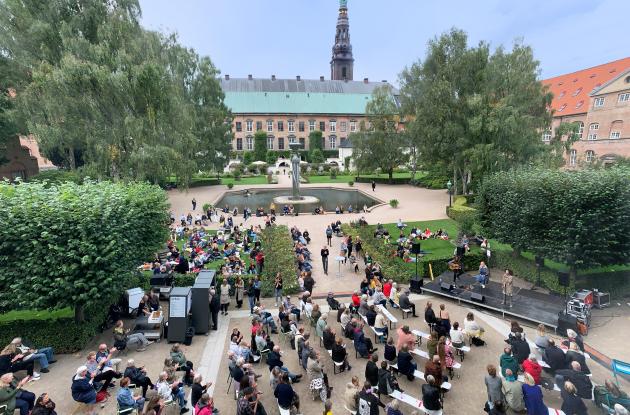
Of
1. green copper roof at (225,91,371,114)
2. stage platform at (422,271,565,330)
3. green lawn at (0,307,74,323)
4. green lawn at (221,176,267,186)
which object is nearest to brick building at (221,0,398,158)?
green copper roof at (225,91,371,114)

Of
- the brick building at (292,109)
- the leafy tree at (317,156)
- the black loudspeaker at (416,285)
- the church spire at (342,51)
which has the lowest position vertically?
the black loudspeaker at (416,285)

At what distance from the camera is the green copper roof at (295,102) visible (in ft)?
282

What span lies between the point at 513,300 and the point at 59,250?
704 inches

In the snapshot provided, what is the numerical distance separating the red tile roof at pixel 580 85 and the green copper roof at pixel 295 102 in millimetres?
41496

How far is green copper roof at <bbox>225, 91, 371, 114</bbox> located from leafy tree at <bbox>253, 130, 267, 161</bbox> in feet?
26.4

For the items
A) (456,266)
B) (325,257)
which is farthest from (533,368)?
(325,257)

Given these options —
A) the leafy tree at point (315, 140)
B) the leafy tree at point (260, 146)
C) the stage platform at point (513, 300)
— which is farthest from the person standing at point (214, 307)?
the leafy tree at point (315, 140)

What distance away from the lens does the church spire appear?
97994 millimetres

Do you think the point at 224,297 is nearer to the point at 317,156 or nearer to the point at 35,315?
the point at 35,315

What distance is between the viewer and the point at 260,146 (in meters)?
81.4

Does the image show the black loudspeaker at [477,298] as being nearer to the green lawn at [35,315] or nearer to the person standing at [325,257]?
the person standing at [325,257]

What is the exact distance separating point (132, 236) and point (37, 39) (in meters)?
21.8

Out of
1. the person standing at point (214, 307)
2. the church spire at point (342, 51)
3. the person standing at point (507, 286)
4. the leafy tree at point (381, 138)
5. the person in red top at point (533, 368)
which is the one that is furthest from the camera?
the church spire at point (342, 51)

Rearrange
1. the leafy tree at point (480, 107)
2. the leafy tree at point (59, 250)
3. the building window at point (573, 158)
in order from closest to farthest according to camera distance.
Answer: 1. the leafy tree at point (59, 250)
2. the leafy tree at point (480, 107)
3. the building window at point (573, 158)
